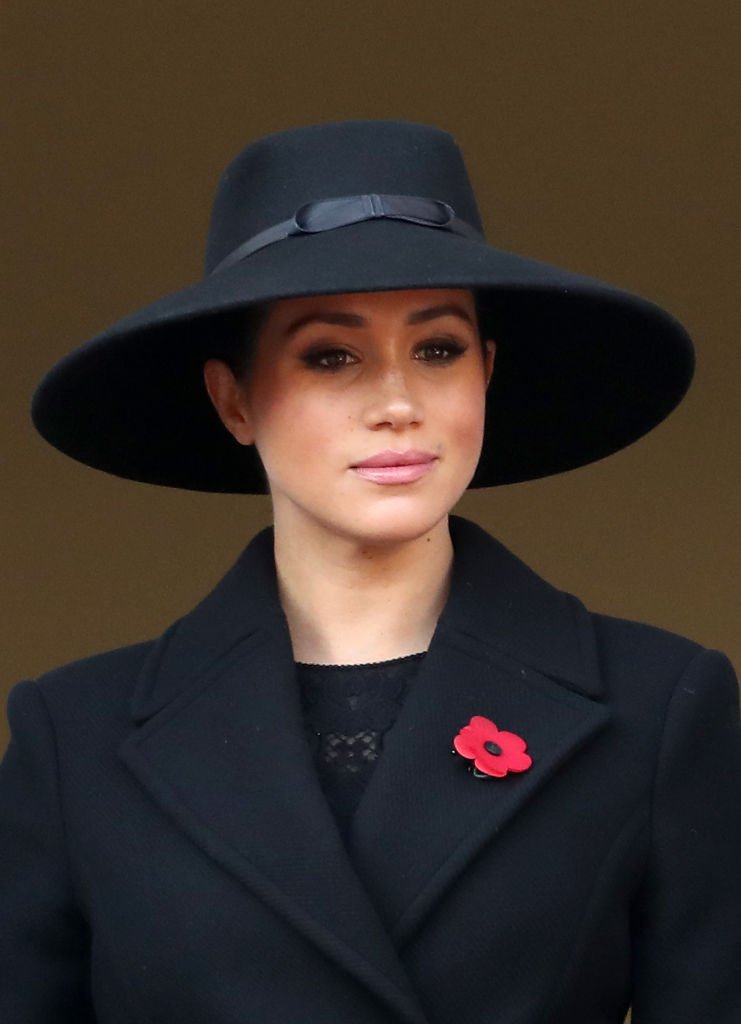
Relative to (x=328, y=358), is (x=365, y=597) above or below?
below

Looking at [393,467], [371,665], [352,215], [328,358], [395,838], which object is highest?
[352,215]

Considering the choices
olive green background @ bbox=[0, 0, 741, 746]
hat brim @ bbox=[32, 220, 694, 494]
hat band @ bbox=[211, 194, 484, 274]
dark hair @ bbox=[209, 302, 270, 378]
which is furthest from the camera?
olive green background @ bbox=[0, 0, 741, 746]

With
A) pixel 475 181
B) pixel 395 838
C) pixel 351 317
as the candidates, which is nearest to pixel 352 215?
pixel 351 317

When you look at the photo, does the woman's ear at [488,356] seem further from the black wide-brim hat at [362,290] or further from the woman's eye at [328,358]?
the woman's eye at [328,358]

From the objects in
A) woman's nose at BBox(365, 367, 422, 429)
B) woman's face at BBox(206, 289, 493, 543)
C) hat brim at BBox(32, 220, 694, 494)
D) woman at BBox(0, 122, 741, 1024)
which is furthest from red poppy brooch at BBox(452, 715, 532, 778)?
hat brim at BBox(32, 220, 694, 494)

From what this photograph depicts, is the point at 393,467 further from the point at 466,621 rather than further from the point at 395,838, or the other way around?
the point at 395,838

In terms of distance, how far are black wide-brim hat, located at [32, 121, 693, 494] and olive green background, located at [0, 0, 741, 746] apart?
1036mm

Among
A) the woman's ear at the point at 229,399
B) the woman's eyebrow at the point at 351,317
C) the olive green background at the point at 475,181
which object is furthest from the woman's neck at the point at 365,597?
the olive green background at the point at 475,181

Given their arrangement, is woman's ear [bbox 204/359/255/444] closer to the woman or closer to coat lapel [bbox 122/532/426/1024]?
the woman

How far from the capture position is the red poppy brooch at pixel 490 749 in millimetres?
2553

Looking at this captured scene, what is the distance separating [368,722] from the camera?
8.67ft

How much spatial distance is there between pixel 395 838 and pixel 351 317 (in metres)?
0.53

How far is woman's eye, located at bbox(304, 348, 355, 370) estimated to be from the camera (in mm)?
2578

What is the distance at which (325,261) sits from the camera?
2.46m
